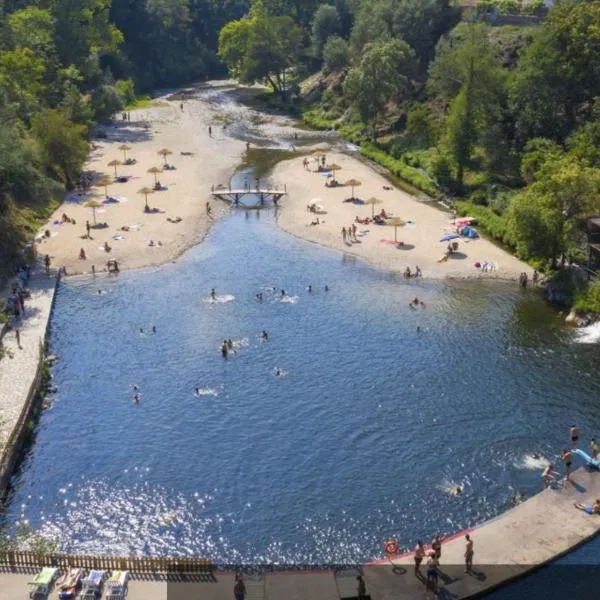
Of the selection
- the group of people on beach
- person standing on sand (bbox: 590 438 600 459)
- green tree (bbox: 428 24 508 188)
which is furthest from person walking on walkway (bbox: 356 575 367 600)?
green tree (bbox: 428 24 508 188)

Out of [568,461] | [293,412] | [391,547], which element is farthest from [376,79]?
[391,547]

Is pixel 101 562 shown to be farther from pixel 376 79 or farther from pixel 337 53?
pixel 337 53

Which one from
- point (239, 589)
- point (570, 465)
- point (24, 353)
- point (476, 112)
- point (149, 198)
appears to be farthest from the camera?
point (149, 198)

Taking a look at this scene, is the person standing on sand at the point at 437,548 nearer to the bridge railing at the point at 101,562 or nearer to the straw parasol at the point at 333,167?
the bridge railing at the point at 101,562

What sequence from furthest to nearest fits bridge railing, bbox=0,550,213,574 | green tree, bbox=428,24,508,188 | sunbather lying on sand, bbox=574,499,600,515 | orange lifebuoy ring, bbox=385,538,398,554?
green tree, bbox=428,24,508,188 → sunbather lying on sand, bbox=574,499,600,515 → orange lifebuoy ring, bbox=385,538,398,554 → bridge railing, bbox=0,550,213,574

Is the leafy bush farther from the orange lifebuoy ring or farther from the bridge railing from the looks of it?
the bridge railing

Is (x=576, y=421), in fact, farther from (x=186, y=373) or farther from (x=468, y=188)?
(x=468, y=188)

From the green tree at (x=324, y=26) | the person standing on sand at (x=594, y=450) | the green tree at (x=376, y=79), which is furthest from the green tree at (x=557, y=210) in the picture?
the green tree at (x=324, y=26)
